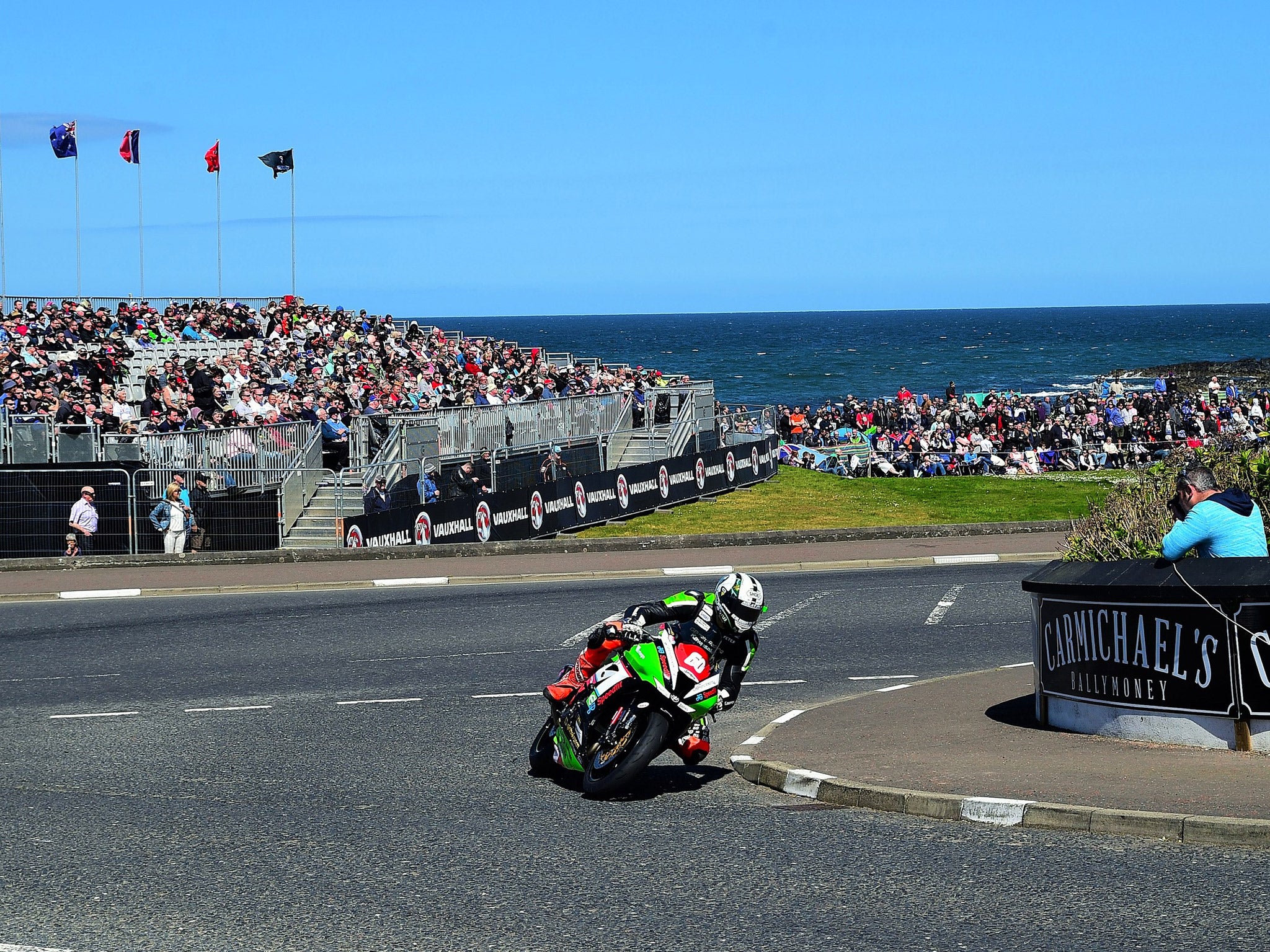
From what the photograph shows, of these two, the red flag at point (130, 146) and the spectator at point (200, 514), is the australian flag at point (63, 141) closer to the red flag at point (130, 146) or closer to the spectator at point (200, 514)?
the red flag at point (130, 146)

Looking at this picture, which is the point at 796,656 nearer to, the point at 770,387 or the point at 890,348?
the point at 770,387

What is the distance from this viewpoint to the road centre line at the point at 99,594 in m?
19.9

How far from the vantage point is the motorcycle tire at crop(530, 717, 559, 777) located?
947cm

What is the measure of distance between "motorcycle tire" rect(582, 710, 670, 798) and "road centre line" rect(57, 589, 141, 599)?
13021 mm

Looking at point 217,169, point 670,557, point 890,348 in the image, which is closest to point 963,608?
point 670,557

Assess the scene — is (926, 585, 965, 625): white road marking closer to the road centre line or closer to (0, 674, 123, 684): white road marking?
(0, 674, 123, 684): white road marking

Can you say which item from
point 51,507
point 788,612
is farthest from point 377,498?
point 788,612

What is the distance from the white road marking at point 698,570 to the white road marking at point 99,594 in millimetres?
7588

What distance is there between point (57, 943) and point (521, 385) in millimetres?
30168

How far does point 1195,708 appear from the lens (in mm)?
8883

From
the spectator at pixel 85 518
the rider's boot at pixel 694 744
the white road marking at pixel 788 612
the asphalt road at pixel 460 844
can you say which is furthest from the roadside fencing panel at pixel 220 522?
the rider's boot at pixel 694 744

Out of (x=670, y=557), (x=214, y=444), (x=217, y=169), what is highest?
(x=217, y=169)

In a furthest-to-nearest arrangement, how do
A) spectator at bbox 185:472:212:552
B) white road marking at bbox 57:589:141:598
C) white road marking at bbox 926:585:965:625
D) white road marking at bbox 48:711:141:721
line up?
spectator at bbox 185:472:212:552
white road marking at bbox 57:589:141:598
white road marking at bbox 926:585:965:625
white road marking at bbox 48:711:141:721

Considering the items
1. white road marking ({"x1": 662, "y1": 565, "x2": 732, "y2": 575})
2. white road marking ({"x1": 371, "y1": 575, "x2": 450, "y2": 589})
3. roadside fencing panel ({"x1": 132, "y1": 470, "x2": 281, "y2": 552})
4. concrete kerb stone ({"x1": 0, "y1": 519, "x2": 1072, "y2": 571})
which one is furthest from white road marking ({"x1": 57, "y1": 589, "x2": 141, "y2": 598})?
white road marking ({"x1": 662, "y1": 565, "x2": 732, "y2": 575})
